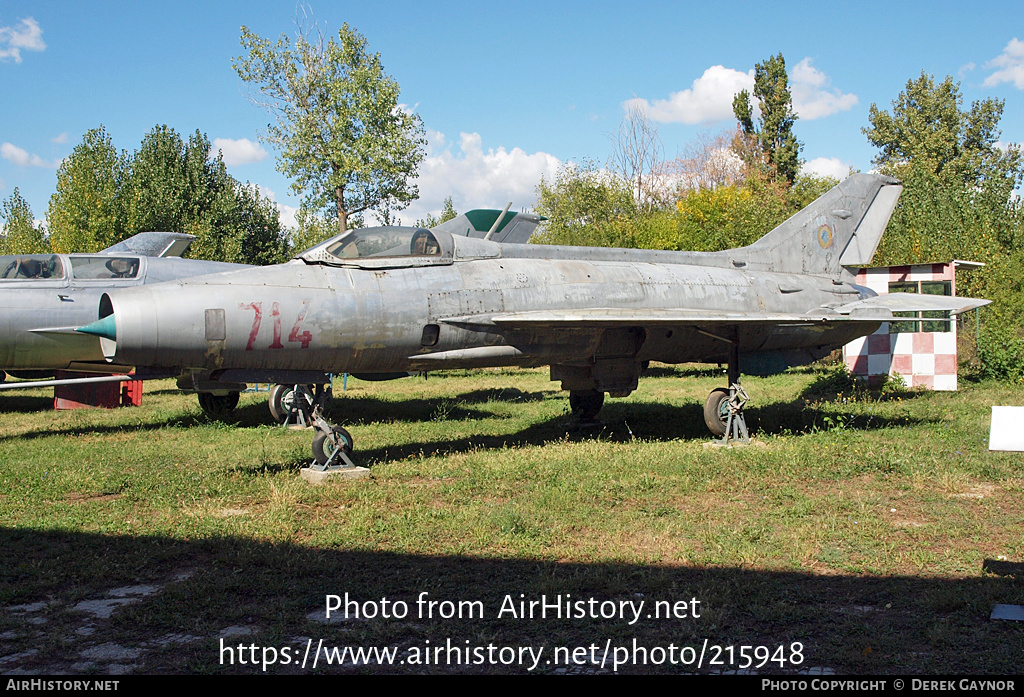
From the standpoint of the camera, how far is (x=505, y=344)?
29.7 ft

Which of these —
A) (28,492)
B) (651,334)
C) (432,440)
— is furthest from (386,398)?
(28,492)

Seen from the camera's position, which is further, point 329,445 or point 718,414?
point 718,414

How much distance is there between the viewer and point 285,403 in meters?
12.4

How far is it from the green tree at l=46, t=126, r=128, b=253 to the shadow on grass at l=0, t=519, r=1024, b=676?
31339mm

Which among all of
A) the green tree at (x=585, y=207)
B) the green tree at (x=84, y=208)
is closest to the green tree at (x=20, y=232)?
the green tree at (x=84, y=208)

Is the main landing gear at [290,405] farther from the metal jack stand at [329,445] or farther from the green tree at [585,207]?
the green tree at [585,207]

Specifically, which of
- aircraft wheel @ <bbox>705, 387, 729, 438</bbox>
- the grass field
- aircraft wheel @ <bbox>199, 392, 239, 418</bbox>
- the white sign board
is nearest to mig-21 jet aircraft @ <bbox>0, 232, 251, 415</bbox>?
the grass field

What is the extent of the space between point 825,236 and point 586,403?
483 centimetres

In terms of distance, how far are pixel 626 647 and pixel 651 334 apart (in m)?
6.61

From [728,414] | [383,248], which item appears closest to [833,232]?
[728,414]

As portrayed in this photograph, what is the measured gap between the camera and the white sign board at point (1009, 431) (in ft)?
12.6

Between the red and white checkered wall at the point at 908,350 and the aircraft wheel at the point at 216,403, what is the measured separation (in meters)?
12.4

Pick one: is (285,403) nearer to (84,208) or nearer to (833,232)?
(833,232)

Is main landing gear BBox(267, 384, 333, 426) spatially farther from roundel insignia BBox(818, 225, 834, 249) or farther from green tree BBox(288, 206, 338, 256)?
green tree BBox(288, 206, 338, 256)
